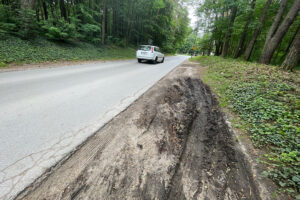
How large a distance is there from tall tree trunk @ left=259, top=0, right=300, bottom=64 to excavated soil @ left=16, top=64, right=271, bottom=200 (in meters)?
8.29

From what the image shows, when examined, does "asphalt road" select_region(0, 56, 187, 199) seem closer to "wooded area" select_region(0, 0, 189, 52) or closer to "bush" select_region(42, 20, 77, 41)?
"wooded area" select_region(0, 0, 189, 52)

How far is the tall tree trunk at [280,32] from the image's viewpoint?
6.56 m

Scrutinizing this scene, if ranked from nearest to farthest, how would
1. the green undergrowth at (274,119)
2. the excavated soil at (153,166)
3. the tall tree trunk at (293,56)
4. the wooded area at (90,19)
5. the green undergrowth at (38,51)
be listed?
the excavated soil at (153,166) → the green undergrowth at (274,119) → the tall tree trunk at (293,56) → the green undergrowth at (38,51) → the wooded area at (90,19)

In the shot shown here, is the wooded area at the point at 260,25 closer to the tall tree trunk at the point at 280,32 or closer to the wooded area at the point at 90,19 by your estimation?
the tall tree trunk at the point at 280,32

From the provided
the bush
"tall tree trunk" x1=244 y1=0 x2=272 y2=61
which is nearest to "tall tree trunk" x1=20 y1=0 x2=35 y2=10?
the bush

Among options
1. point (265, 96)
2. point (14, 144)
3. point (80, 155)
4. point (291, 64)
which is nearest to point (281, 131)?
point (265, 96)

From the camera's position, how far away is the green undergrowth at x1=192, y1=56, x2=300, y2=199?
1.78 meters

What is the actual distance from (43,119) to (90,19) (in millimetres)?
15227

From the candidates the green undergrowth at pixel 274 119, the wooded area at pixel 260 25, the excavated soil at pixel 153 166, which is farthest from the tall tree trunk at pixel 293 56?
the excavated soil at pixel 153 166

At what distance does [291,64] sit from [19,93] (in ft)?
35.7

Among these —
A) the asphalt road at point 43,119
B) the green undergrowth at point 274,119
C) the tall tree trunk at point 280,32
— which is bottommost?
the asphalt road at point 43,119

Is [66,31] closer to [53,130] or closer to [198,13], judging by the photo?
[53,130]

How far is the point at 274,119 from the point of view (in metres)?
2.85

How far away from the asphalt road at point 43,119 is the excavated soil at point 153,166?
242 mm
